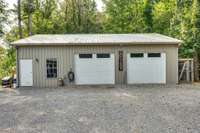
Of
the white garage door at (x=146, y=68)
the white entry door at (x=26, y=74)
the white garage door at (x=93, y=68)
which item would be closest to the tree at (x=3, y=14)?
the white entry door at (x=26, y=74)

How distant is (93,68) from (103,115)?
8.65m

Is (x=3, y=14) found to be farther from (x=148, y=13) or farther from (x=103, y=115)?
(x=103, y=115)

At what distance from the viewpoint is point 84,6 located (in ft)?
102

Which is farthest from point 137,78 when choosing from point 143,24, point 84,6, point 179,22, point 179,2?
point 84,6

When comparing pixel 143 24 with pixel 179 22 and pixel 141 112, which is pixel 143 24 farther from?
pixel 141 112

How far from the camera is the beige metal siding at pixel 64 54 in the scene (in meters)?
16.2

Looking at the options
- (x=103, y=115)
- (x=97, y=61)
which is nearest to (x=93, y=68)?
(x=97, y=61)

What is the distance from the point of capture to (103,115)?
7977mm

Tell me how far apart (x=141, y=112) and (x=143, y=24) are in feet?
70.6

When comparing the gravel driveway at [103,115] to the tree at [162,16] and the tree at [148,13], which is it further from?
the tree at [148,13]

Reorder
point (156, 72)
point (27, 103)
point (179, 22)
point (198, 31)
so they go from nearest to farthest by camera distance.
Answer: point (27, 103), point (156, 72), point (198, 31), point (179, 22)

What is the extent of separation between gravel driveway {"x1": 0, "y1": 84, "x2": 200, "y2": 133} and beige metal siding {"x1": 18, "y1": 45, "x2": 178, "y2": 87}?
5.21 metres

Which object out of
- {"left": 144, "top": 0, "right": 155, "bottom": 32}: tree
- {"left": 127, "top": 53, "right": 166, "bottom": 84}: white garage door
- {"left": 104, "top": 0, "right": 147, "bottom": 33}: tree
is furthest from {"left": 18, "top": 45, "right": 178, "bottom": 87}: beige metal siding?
{"left": 144, "top": 0, "right": 155, "bottom": 32}: tree

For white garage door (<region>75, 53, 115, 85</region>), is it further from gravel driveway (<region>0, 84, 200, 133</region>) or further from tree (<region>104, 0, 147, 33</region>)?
tree (<region>104, 0, 147, 33</region>)
